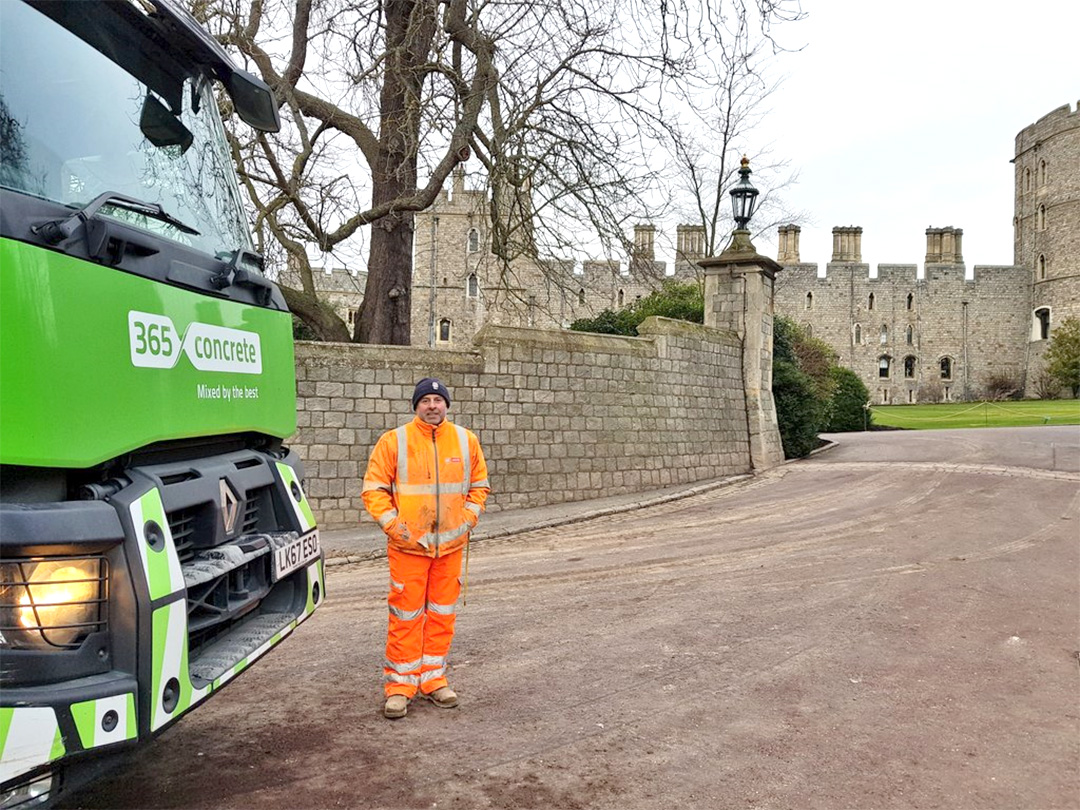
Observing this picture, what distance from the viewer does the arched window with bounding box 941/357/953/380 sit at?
49781 mm

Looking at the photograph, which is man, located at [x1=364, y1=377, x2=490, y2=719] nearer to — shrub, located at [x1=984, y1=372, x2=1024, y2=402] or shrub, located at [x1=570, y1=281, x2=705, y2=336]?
shrub, located at [x1=570, y1=281, x2=705, y2=336]

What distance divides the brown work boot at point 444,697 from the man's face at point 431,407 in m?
1.42

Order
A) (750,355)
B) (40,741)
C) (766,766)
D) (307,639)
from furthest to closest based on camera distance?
(750,355)
(307,639)
(766,766)
(40,741)

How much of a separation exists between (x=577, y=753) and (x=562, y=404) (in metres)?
8.70

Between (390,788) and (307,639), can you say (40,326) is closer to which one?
(390,788)

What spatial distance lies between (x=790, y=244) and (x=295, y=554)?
5194 cm

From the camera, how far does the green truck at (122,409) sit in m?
2.03

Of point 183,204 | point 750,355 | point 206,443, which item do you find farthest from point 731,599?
point 750,355

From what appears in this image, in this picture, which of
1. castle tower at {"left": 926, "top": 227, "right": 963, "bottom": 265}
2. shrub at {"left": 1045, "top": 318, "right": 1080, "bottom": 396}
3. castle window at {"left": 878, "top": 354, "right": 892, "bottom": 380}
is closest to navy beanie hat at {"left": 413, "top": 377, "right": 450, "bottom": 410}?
shrub at {"left": 1045, "top": 318, "right": 1080, "bottom": 396}

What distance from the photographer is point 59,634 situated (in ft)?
6.90

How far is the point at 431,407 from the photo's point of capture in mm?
4246

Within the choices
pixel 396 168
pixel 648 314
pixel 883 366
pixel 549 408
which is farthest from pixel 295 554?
pixel 883 366

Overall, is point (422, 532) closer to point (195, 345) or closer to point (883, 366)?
point (195, 345)

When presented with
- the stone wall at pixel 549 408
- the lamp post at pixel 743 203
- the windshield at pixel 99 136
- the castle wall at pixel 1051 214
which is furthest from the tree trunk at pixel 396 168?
the castle wall at pixel 1051 214
